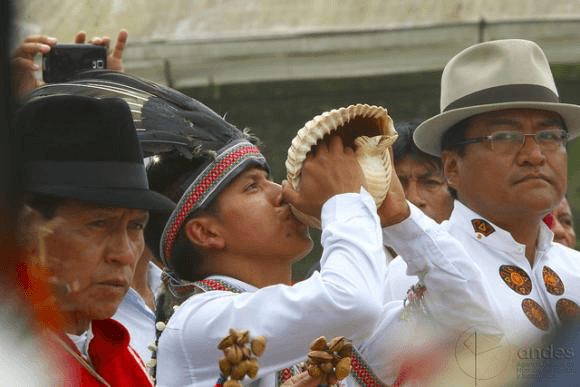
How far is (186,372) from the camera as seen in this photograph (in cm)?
272

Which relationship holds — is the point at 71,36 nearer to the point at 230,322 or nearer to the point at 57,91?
the point at 57,91

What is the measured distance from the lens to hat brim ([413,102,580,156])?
3541 millimetres

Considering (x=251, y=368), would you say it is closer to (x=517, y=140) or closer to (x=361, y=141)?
(x=361, y=141)

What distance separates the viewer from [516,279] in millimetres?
3416

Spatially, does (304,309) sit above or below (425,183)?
above

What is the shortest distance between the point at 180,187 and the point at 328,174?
432 mm

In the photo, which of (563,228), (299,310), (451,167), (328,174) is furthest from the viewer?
(563,228)

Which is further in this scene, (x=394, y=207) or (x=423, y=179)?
(x=423, y=179)

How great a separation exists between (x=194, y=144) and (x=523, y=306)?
1.06 metres

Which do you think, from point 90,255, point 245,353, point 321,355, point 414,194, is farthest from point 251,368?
point 414,194

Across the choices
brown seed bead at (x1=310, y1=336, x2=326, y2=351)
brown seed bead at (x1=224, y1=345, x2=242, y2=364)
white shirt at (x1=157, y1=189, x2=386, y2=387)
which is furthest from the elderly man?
brown seed bead at (x1=310, y1=336, x2=326, y2=351)

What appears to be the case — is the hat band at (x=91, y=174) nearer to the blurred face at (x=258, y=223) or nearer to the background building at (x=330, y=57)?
the blurred face at (x=258, y=223)

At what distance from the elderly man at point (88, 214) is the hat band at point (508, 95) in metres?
1.43

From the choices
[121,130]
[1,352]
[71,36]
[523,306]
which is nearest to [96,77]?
[121,130]
